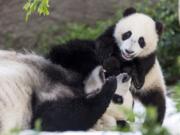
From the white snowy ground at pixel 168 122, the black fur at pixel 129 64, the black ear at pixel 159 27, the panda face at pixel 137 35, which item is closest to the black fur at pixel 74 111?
the white snowy ground at pixel 168 122

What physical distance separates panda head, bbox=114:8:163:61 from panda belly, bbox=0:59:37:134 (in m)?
0.86

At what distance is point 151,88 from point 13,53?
1155 millimetres

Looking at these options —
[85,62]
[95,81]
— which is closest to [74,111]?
[95,81]

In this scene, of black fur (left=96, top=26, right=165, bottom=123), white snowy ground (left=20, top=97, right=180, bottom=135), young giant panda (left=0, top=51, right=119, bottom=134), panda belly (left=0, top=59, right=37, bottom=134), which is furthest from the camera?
black fur (left=96, top=26, right=165, bottom=123)

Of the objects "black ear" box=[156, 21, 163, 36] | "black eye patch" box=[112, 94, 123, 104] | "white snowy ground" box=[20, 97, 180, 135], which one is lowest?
"white snowy ground" box=[20, 97, 180, 135]

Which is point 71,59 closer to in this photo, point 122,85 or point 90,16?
point 122,85

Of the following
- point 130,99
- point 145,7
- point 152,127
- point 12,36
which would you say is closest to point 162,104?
point 130,99

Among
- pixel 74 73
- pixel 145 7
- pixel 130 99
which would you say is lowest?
pixel 130 99

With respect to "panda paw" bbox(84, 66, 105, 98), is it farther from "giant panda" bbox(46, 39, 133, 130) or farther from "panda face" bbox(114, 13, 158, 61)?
"panda face" bbox(114, 13, 158, 61)

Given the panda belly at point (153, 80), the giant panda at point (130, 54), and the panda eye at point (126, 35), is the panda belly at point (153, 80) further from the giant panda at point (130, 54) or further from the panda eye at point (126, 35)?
the panda eye at point (126, 35)

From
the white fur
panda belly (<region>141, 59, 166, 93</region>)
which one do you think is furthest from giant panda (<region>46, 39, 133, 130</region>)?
panda belly (<region>141, 59, 166, 93</region>)

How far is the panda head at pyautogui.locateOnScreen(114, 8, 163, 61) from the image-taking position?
4406 millimetres

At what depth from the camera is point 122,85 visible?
413 centimetres

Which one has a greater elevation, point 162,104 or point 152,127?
point 162,104
